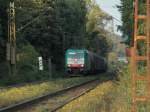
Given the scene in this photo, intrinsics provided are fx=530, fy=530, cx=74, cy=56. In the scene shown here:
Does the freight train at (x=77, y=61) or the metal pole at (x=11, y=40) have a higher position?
the metal pole at (x=11, y=40)

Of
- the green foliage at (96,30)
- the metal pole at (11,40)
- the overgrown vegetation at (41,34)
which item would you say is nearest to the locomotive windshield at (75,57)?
the overgrown vegetation at (41,34)

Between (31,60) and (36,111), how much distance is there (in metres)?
39.5

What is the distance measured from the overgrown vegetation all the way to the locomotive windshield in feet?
10.3

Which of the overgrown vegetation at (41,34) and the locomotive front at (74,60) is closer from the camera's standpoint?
the overgrown vegetation at (41,34)

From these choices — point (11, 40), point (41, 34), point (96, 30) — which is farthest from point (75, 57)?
point (96, 30)

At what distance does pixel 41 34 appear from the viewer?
6638 cm

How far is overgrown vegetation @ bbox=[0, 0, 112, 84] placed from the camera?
49.2 meters

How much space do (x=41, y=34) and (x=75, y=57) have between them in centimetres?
825

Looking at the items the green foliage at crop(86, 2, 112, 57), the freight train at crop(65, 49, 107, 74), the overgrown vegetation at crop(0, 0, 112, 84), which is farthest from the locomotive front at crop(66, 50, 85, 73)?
the green foliage at crop(86, 2, 112, 57)

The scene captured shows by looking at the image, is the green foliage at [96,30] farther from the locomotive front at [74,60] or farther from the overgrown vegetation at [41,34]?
the locomotive front at [74,60]

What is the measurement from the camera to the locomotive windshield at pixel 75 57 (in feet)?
196

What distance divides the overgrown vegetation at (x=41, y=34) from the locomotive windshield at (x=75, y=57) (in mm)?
3150

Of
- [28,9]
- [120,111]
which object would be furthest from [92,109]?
[28,9]

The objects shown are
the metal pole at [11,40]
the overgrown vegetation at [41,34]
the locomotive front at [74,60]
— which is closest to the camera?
the metal pole at [11,40]
